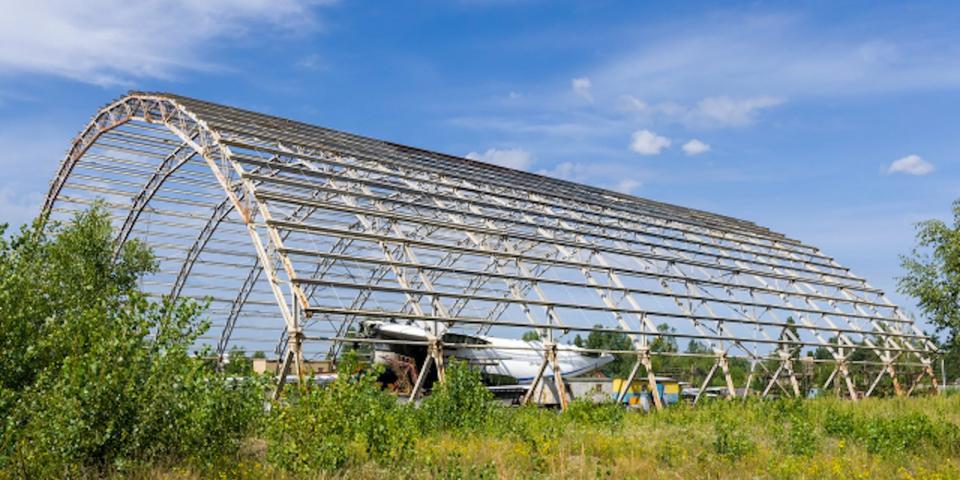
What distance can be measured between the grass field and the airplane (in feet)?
38.6

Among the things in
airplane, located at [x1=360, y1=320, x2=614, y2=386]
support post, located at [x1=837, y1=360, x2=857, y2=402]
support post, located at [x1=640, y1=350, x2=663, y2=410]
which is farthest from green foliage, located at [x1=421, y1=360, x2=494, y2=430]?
support post, located at [x1=837, y1=360, x2=857, y2=402]

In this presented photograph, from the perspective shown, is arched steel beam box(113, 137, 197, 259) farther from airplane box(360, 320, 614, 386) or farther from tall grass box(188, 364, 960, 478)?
tall grass box(188, 364, 960, 478)

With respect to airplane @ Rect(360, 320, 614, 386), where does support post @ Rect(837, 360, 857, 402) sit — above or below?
below

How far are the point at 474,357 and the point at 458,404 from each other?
15.3 m

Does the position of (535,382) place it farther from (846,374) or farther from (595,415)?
(846,374)

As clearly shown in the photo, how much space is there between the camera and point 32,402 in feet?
37.7

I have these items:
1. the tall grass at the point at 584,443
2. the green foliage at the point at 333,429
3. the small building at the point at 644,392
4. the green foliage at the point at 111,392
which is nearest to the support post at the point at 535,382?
the tall grass at the point at 584,443

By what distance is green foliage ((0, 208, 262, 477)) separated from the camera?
36.3ft

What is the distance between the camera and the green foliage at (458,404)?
19.2m

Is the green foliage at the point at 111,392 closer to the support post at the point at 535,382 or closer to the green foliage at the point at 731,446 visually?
the green foliage at the point at 731,446

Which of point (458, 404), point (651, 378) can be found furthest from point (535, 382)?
point (458, 404)

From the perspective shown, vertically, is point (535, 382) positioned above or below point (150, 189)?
below

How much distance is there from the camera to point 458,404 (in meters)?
19.9

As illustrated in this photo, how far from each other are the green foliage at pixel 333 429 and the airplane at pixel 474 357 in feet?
58.4
